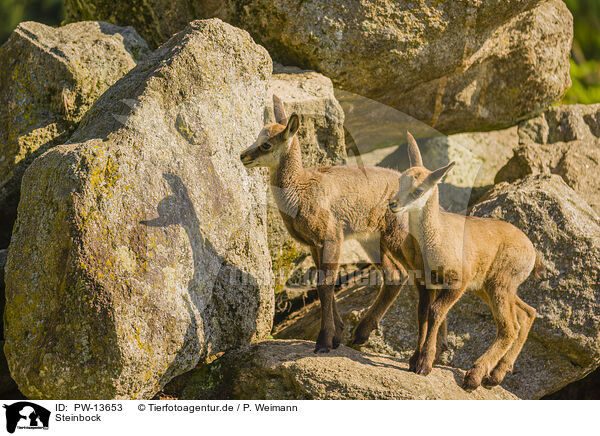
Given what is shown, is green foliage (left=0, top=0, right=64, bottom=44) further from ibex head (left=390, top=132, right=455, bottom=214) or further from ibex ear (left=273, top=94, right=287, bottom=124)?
ibex head (left=390, top=132, right=455, bottom=214)

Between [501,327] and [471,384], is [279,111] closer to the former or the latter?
[501,327]

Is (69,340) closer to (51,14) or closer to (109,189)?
(109,189)

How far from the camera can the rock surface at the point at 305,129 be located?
8.55 m

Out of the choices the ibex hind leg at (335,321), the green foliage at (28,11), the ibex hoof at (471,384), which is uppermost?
the ibex hind leg at (335,321)

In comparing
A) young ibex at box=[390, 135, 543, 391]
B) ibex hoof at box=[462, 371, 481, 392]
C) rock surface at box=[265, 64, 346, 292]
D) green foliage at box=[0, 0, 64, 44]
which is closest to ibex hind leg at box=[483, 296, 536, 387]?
young ibex at box=[390, 135, 543, 391]

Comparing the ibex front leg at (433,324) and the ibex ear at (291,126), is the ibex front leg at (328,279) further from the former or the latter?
the ibex ear at (291,126)

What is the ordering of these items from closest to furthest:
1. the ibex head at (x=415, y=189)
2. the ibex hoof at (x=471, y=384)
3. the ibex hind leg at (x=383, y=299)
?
the ibex head at (x=415, y=189)
the ibex hoof at (x=471, y=384)
the ibex hind leg at (x=383, y=299)

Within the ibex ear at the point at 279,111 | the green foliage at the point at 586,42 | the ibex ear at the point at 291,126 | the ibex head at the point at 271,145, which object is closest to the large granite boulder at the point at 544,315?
the ibex head at the point at 271,145

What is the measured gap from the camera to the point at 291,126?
709cm

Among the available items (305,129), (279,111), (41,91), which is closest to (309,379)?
(279,111)

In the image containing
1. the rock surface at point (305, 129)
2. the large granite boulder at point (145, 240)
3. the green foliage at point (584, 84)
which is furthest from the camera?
the green foliage at point (584, 84)

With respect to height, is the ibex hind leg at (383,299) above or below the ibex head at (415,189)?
below

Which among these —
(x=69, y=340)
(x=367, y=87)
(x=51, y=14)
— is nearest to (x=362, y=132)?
(x=367, y=87)
